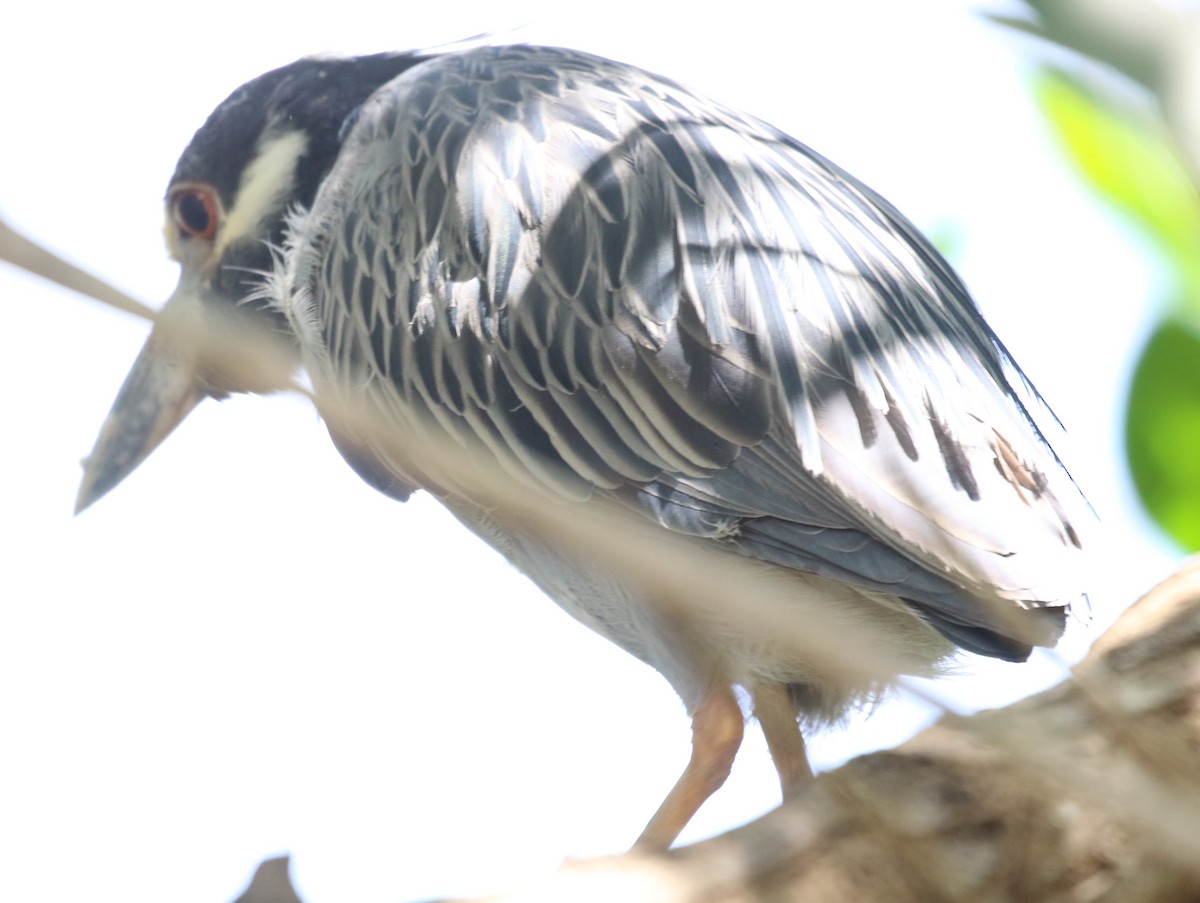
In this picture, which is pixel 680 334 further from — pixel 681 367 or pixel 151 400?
pixel 151 400

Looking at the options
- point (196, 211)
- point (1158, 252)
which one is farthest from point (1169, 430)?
point (196, 211)

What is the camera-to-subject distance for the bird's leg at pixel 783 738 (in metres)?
A: 2.93

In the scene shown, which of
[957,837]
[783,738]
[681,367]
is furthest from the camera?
[783,738]

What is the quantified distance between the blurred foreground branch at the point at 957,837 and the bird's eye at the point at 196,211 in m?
2.31

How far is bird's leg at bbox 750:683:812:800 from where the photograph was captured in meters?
2.93

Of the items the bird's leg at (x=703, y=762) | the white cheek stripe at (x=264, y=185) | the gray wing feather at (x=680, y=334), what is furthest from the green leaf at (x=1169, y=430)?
the white cheek stripe at (x=264, y=185)

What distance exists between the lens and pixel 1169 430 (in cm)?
187

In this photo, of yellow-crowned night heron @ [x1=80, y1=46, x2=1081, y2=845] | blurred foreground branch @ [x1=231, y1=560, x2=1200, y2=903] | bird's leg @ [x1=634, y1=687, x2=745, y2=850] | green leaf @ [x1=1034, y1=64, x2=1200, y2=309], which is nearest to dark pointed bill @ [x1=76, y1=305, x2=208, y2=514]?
yellow-crowned night heron @ [x1=80, y1=46, x2=1081, y2=845]

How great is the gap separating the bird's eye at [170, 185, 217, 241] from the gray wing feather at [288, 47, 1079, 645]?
583 millimetres

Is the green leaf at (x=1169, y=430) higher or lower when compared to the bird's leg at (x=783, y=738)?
higher

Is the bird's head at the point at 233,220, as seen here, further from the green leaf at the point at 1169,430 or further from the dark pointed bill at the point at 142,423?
the green leaf at the point at 1169,430

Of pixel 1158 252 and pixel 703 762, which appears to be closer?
pixel 1158 252

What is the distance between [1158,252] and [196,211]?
8.25 feet

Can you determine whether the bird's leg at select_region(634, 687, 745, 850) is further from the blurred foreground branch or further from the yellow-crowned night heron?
the blurred foreground branch
